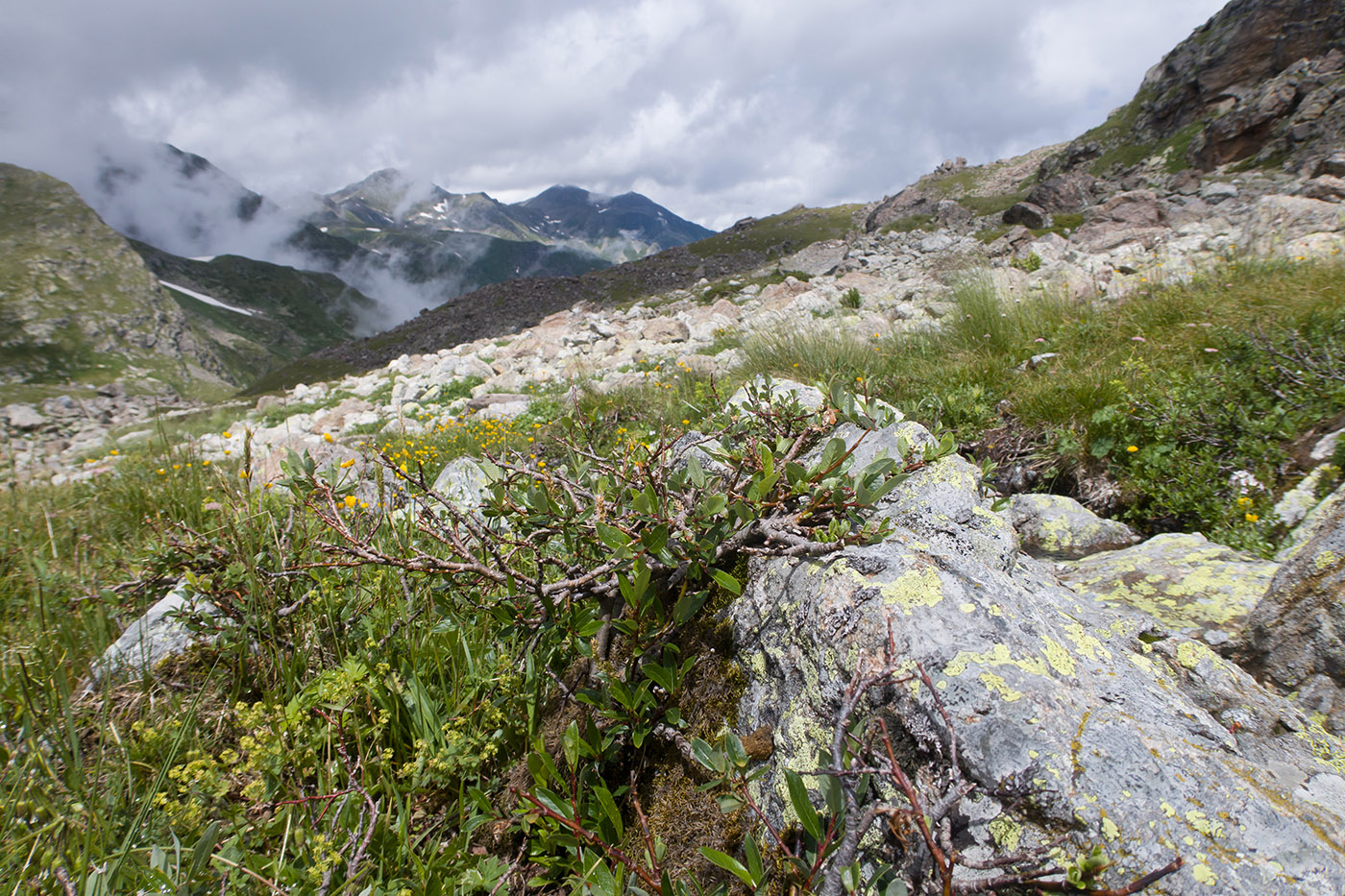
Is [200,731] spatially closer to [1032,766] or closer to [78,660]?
[78,660]

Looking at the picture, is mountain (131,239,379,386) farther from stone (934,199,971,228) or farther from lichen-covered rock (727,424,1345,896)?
lichen-covered rock (727,424,1345,896)

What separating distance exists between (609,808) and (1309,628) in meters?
1.75

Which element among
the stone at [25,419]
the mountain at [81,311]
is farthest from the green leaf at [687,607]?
the mountain at [81,311]

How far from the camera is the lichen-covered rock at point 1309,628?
1.33 meters

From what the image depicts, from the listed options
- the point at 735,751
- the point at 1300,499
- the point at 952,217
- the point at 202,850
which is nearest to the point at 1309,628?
the point at 735,751

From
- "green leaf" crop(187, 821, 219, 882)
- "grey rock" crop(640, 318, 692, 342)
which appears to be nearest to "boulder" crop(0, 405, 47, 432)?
"grey rock" crop(640, 318, 692, 342)

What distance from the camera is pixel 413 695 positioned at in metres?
1.66

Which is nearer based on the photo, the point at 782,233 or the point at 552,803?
the point at 552,803

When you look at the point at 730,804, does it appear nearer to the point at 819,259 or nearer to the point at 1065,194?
the point at 819,259

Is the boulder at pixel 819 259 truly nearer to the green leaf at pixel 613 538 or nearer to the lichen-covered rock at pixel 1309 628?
the lichen-covered rock at pixel 1309 628

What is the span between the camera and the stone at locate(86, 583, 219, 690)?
179 centimetres

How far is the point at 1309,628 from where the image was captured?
1.42 metres

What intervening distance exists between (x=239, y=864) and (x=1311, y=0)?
191 feet

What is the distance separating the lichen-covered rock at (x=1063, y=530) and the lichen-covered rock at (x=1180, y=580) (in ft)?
0.65
